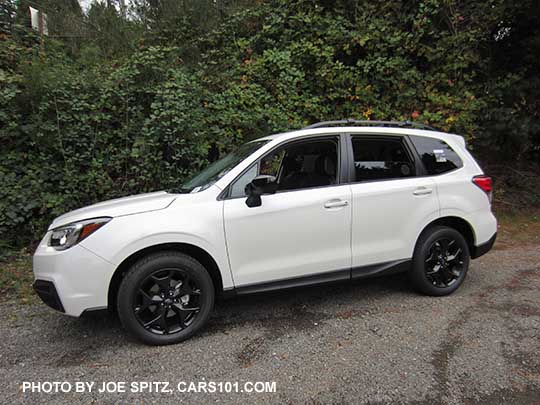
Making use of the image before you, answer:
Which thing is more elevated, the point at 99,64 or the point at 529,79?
the point at 99,64

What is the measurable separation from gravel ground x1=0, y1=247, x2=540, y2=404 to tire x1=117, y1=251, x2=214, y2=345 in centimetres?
15

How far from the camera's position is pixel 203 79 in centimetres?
652

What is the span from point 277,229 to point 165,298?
1.07 m

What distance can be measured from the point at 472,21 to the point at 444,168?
5089 mm

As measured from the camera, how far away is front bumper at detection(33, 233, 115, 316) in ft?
8.09

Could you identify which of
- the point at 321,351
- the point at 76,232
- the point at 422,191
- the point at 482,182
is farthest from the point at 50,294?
the point at 482,182

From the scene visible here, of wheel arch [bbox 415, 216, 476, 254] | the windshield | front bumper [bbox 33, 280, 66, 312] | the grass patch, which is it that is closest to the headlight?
front bumper [bbox 33, 280, 66, 312]

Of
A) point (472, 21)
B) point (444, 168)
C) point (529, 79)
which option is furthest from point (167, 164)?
point (529, 79)

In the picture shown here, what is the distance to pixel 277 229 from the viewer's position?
9.39 feet

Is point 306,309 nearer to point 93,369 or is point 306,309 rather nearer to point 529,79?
point 93,369

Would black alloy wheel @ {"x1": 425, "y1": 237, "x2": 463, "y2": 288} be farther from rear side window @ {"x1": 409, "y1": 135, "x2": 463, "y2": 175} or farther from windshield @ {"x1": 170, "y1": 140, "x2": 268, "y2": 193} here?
windshield @ {"x1": 170, "y1": 140, "x2": 268, "y2": 193}

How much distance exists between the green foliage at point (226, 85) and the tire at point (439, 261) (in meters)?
3.61

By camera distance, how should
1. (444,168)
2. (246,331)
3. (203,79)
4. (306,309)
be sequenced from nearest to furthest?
1. (246,331)
2. (306,309)
3. (444,168)
4. (203,79)

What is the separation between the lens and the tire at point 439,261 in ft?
11.0
